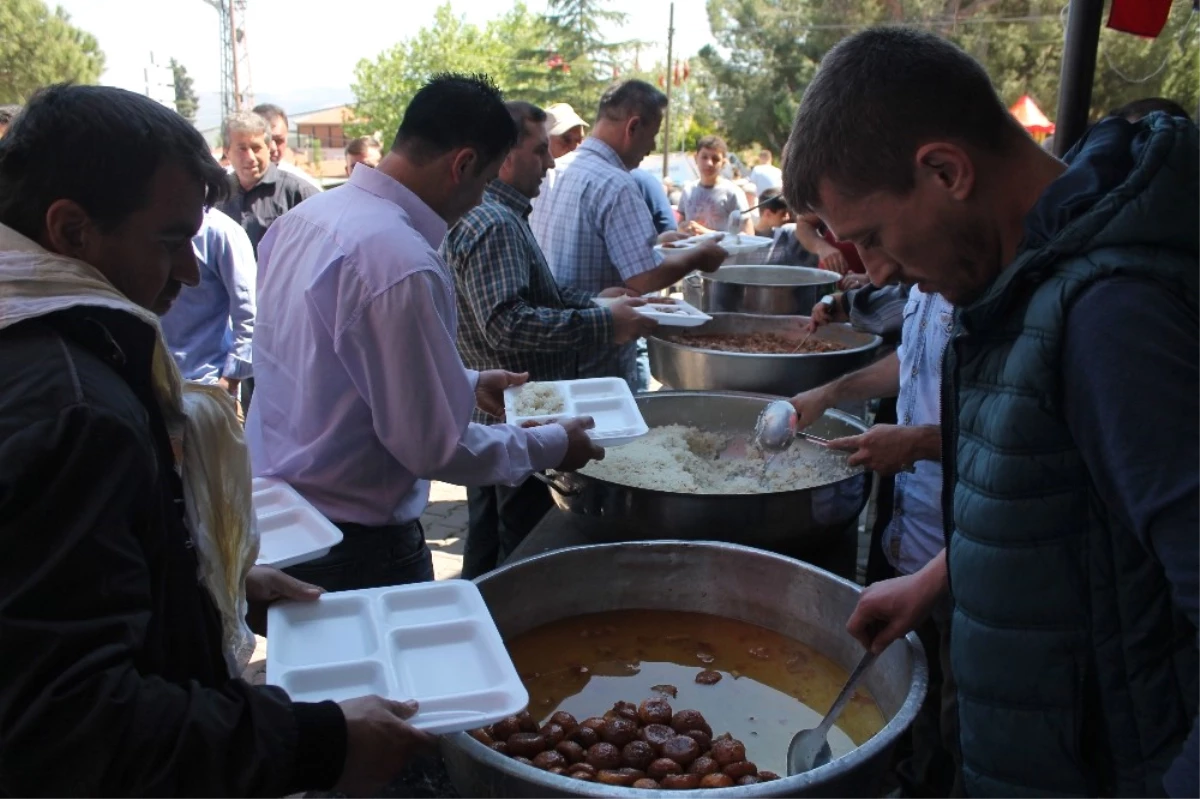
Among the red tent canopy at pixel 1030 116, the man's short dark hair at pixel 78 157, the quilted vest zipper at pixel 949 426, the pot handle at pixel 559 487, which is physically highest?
the red tent canopy at pixel 1030 116

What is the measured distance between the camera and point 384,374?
1581 mm

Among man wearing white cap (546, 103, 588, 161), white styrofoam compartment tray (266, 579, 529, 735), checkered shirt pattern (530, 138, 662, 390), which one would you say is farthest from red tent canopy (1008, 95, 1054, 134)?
white styrofoam compartment tray (266, 579, 529, 735)

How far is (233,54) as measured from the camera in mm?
22188

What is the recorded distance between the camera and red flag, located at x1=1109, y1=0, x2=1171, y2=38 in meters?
3.17

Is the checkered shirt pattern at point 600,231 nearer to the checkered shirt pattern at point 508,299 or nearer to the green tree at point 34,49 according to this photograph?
the checkered shirt pattern at point 508,299

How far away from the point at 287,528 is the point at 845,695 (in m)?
0.98

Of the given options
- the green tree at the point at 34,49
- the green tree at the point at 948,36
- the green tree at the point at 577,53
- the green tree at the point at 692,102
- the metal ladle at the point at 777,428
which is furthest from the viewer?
the green tree at the point at 577,53

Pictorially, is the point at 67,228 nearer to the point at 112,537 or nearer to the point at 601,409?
the point at 112,537

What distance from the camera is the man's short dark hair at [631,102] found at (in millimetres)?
3580

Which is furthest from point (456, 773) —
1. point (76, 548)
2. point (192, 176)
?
point (192, 176)

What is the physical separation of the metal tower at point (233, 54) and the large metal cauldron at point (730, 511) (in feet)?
73.5

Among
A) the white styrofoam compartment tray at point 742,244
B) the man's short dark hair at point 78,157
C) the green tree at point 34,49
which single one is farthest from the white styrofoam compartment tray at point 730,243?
the green tree at point 34,49

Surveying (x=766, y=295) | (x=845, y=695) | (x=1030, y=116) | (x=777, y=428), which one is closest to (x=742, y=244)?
(x=766, y=295)

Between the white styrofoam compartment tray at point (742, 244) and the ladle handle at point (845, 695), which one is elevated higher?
the white styrofoam compartment tray at point (742, 244)
